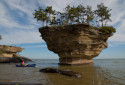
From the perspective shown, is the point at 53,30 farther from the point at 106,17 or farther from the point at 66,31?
the point at 106,17

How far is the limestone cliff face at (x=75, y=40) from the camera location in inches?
1061

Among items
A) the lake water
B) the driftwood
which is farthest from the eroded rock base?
the driftwood

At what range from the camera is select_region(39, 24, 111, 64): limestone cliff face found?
27.0 metres

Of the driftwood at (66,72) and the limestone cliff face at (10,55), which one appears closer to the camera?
the driftwood at (66,72)

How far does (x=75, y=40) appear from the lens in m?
27.2

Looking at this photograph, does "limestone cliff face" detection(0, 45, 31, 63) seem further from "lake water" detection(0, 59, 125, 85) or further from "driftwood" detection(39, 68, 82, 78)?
"driftwood" detection(39, 68, 82, 78)

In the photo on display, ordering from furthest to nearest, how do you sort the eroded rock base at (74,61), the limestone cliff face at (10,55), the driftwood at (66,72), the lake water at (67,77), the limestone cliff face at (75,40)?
1. the limestone cliff face at (10,55)
2. the eroded rock base at (74,61)
3. the limestone cliff face at (75,40)
4. the driftwood at (66,72)
5. the lake water at (67,77)

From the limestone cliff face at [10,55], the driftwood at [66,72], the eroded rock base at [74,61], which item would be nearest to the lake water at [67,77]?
the driftwood at [66,72]

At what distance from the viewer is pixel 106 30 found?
28562 millimetres

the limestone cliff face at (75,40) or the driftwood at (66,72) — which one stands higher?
the limestone cliff face at (75,40)

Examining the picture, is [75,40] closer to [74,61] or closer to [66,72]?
[74,61]

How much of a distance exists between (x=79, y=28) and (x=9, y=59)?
33231mm

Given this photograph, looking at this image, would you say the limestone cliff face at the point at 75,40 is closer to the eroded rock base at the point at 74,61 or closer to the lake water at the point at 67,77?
the eroded rock base at the point at 74,61

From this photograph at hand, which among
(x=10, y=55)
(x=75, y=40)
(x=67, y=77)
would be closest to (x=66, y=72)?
(x=67, y=77)
